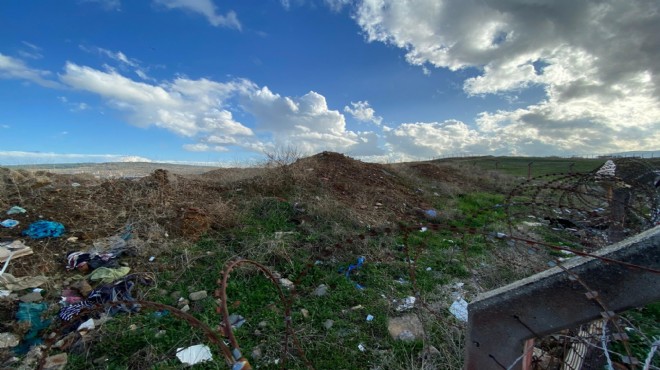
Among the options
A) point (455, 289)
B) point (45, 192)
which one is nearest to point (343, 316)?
point (455, 289)

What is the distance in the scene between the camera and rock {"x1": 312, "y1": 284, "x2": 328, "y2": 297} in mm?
3492

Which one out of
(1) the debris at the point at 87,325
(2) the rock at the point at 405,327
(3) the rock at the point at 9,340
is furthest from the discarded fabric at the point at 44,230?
(2) the rock at the point at 405,327

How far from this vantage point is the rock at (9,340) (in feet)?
8.43

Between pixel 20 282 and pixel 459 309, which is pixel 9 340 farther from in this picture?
pixel 459 309

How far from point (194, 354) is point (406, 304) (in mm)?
2063

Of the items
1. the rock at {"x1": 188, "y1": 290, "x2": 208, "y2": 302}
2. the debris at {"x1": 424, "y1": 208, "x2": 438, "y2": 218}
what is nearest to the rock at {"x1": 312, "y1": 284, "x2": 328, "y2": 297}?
the rock at {"x1": 188, "y1": 290, "x2": 208, "y2": 302}

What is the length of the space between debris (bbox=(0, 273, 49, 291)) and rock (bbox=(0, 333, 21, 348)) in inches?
26.5

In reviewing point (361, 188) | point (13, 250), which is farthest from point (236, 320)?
point (361, 188)

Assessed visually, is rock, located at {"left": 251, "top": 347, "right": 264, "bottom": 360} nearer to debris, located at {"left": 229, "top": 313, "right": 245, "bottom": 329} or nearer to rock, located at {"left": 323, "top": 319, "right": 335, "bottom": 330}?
debris, located at {"left": 229, "top": 313, "right": 245, "bottom": 329}

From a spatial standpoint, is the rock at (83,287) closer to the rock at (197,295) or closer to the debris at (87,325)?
the debris at (87,325)

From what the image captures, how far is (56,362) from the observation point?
239 centimetres

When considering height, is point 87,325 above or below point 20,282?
below

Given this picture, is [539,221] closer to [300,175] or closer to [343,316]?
[300,175]

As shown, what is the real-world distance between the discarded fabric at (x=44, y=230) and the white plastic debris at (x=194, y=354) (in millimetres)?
3008
